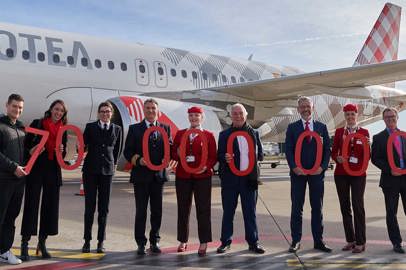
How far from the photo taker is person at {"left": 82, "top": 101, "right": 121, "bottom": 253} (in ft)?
15.6

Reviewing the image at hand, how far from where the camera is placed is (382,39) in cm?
1781

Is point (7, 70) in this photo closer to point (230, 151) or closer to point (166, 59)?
point (166, 59)

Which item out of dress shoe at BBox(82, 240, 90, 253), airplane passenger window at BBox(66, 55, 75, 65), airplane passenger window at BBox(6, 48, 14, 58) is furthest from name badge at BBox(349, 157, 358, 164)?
airplane passenger window at BBox(6, 48, 14, 58)

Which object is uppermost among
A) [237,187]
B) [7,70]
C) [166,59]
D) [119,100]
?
[166,59]

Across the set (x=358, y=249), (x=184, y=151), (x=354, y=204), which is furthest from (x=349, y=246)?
(x=184, y=151)

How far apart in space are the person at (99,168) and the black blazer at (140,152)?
0.65ft

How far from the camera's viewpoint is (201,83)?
43.7ft

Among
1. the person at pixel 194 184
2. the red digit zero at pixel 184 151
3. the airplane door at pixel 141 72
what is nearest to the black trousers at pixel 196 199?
the person at pixel 194 184

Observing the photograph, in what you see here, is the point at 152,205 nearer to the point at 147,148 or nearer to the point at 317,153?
the point at 147,148

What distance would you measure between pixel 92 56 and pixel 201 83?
347cm

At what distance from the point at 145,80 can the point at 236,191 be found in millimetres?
7599

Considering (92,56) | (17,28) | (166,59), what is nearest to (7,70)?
(17,28)

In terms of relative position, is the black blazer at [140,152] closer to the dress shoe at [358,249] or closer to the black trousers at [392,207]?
the dress shoe at [358,249]

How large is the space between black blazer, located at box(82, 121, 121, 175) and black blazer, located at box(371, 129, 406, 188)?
2.94 metres
